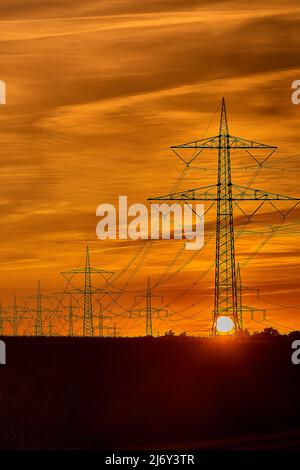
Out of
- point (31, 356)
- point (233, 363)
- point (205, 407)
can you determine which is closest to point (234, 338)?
point (233, 363)

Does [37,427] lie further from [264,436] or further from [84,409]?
[264,436]

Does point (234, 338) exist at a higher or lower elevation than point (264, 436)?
higher

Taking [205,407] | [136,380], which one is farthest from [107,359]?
[205,407]

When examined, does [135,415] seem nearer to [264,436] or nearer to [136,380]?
[136,380]
